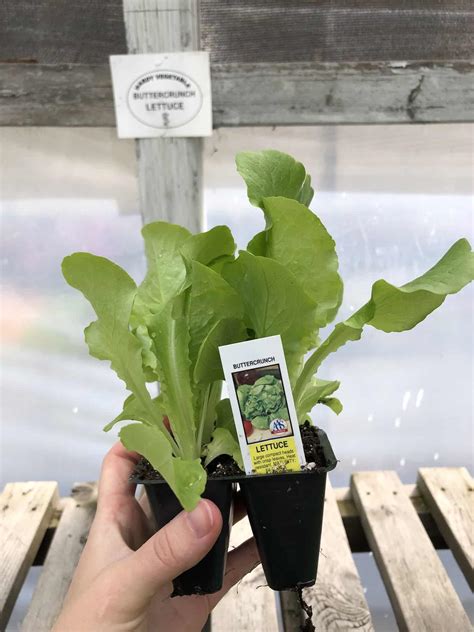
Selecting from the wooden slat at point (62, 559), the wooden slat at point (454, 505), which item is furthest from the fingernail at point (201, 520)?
the wooden slat at point (454, 505)

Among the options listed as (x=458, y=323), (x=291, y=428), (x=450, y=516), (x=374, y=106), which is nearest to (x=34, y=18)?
(x=374, y=106)

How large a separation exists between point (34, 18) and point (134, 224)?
1.38 ft

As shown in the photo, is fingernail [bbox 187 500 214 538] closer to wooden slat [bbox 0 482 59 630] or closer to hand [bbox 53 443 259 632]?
hand [bbox 53 443 259 632]

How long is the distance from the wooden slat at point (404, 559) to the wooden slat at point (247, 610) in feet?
0.68

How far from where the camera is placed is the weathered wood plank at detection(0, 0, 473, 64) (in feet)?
3.43

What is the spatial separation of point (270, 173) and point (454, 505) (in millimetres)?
869

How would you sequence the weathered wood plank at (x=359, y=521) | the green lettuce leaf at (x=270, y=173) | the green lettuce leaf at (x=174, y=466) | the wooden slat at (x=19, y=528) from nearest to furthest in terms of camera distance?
1. the green lettuce leaf at (x=174, y=466)
2. the green lettuce leaf at (x=270, y=173)
3. the wooden slat at (x=19, y=528)
4. the weathered wood plank at (x=359, y=521)

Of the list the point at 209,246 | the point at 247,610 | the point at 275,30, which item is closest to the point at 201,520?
the point at 209,246

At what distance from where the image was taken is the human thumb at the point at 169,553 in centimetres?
51

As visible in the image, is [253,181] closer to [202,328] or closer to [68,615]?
[202,328]

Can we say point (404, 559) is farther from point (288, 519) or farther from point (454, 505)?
point (288, 519)

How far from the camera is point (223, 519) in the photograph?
1.88 feet

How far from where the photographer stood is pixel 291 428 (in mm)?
546

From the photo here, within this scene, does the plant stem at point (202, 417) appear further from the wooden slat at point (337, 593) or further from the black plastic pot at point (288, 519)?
the wooden slat at point (337, 593)
